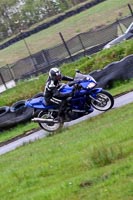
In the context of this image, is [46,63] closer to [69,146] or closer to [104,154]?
[69,146]

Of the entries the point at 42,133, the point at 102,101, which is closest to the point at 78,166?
the point at 102,101

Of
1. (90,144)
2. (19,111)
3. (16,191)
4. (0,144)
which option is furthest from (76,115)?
(16,191)

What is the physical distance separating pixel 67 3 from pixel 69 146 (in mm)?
89642

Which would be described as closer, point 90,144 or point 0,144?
point 90,144

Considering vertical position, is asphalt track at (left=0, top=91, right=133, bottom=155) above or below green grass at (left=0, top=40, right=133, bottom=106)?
above

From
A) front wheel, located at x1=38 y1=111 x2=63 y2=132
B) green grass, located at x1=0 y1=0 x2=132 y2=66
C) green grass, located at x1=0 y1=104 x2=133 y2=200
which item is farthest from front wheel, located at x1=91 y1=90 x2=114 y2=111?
green grass, located at x1=0 y1=0 x2=132 y2=66

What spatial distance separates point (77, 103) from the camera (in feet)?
53.0

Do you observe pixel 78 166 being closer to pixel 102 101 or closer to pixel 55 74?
pixel 55 74

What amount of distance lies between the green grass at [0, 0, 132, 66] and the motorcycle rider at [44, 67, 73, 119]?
40616 mm

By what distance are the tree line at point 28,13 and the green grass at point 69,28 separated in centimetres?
3039

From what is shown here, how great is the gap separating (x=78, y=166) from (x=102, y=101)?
6952 millimetres

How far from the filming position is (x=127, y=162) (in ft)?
26.1

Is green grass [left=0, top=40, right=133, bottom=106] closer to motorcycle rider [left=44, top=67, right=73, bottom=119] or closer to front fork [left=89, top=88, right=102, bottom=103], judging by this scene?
front fork [left=89, top=88, right=102, bottom=103]

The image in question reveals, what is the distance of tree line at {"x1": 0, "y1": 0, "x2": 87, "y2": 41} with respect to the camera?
95750mm
